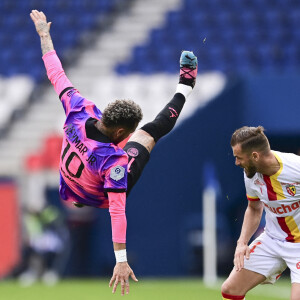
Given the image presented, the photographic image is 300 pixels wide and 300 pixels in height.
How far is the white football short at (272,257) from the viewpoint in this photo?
6754 mm

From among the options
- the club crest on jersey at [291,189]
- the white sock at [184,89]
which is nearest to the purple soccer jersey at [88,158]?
the white sock at [184,89]

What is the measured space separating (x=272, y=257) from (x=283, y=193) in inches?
22.6

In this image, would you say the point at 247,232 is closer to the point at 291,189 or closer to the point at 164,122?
the point at 291,189

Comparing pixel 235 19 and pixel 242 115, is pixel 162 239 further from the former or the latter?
pixel 235 19

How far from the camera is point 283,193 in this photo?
21.6 feet

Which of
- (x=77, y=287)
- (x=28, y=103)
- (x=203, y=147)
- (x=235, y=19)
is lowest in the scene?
(x=77, y=287)

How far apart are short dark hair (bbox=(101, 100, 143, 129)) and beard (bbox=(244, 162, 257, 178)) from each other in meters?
0.91

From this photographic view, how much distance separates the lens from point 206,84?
16.1 m

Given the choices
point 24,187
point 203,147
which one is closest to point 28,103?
point 24,187

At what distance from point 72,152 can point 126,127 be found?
52 cm

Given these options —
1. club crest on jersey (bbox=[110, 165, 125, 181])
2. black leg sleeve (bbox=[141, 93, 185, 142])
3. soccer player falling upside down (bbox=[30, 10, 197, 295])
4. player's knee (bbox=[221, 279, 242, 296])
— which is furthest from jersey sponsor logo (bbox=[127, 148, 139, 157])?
player's knee (bbox=[221, 279, 242, 296])

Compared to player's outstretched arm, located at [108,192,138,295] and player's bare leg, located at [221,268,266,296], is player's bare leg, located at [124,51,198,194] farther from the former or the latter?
player's bare leg, located at [221,268,266,296]

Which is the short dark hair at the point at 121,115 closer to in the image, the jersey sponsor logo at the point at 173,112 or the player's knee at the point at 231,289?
the jersey sponsor logo at the point at 173,112

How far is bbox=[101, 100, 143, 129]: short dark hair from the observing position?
660cm
